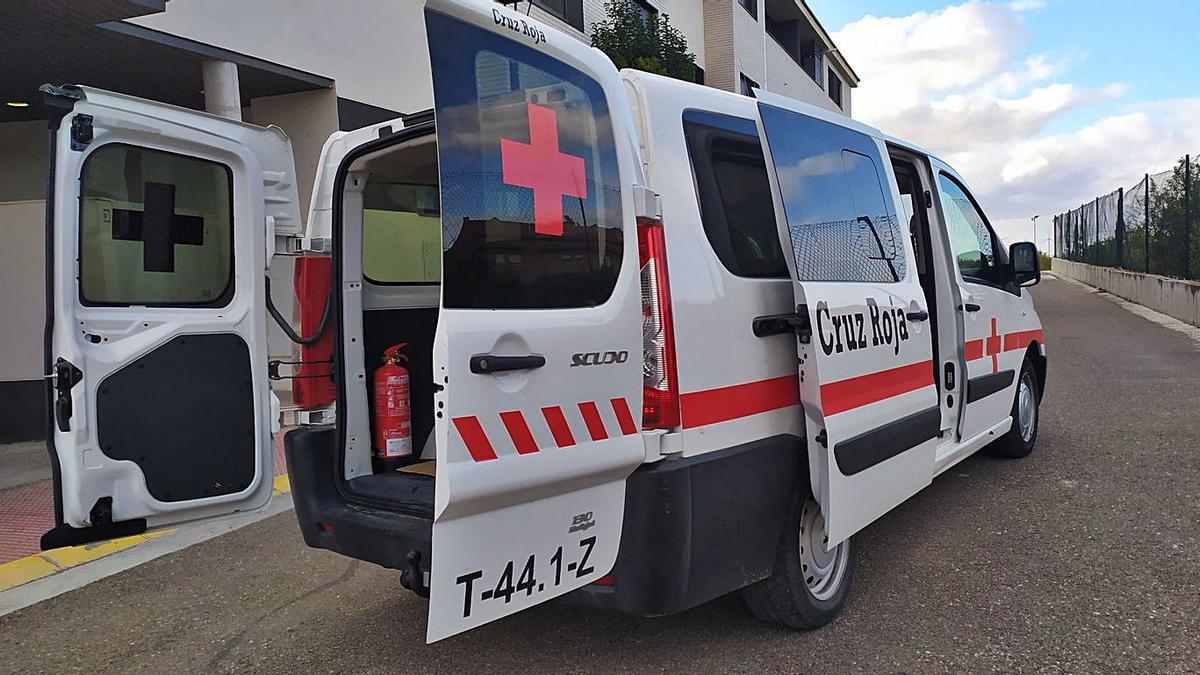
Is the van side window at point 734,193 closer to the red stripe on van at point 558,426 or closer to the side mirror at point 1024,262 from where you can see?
the red stripe on van at point 558,426

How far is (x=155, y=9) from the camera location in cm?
627

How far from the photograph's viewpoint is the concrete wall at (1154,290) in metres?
15.2

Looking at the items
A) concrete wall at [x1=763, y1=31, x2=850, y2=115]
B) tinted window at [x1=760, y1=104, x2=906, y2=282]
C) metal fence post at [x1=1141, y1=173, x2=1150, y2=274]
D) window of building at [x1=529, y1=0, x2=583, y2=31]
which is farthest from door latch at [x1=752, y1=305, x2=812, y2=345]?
concrete wall at [x1=763, y1=31, x2=850, y2=115]

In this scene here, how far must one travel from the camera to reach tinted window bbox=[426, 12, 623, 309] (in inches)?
91.7

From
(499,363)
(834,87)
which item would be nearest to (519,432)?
(499,363)

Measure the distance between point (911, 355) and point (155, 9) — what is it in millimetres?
5824

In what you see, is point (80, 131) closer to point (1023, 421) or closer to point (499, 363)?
point (499, 363)

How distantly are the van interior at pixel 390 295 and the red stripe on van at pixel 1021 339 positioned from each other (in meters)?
3.73

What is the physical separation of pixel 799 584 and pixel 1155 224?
18.7 m

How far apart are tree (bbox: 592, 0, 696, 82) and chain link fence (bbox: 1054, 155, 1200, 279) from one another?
968 centimetres

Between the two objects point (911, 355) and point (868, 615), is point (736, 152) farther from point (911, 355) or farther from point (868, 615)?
point (868, 615)

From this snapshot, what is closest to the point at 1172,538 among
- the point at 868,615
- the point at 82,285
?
the point at 868,615

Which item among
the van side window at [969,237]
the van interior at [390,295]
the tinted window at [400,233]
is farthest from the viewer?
the van side window at [969,237]

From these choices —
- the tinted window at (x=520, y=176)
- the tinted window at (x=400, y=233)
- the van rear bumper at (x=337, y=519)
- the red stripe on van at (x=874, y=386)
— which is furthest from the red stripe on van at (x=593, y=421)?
the tinted window at (x=400, y=233)
